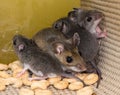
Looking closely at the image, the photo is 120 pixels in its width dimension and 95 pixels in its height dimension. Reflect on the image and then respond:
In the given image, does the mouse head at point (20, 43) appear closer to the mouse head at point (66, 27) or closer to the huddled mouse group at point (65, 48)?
the huddled mouse group at point (65, 48)

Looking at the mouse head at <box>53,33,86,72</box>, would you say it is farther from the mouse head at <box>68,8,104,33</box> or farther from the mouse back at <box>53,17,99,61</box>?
the mouse head at <box>68,8,104,33</box>

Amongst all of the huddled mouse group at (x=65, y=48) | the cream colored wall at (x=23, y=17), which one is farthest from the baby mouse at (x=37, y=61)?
the cream colored wall at (x=23, y=17)

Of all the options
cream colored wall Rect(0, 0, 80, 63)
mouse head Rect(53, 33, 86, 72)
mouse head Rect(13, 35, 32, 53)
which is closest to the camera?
mouse head Rect(53, 33, 86, 72)

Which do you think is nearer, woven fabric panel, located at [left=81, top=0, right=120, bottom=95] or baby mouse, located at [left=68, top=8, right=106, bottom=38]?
woven fabric panel, located at [left=81, top=0, right=120, bottom=95]

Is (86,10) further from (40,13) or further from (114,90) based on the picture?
(114,90)

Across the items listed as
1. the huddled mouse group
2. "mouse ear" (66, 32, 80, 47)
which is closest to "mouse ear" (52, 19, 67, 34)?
the huddled mouse group

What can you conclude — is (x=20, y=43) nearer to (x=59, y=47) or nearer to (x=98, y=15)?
(x=59, y=47)

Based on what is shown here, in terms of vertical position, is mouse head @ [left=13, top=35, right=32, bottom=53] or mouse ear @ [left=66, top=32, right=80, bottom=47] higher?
mouse ear @ [left=66, top=32, right=80, bottom=47]
